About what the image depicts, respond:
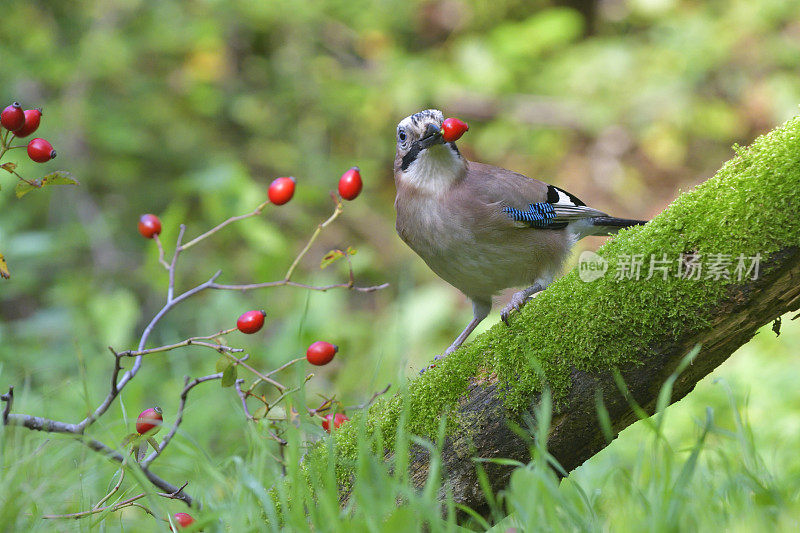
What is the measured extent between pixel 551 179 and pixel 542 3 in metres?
1.92

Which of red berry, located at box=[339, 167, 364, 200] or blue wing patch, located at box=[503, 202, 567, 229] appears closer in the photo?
red berry, located at box=[339, 167, 364, 200]

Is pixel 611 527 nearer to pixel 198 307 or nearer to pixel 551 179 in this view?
pixel 198 307

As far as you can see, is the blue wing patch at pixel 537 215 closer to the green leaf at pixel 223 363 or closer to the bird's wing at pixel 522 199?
the bird's wing at pixel 522 199

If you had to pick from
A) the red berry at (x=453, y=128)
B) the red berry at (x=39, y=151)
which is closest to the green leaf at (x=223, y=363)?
the red berry at (x=39, y=151)

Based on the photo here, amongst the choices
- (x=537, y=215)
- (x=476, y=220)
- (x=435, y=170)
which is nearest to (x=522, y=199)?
(x=537, y=215)

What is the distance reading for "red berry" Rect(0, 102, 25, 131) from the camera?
2.04 metres

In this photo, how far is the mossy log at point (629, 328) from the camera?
208 cm

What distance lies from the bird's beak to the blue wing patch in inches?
15.9

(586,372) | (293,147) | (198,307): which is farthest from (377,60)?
(586,372)

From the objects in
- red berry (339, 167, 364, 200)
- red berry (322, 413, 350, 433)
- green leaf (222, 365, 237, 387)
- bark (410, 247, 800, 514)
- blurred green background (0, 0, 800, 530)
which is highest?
blurred green background (0, 0, 800, 530)

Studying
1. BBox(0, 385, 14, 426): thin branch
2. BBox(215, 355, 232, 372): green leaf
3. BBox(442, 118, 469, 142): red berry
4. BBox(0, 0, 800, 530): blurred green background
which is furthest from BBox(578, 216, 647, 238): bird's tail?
BBox(0, 385, 14, 426): thin branch

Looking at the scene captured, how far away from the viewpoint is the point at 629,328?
7.13ft

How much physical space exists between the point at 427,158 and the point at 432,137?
6.7 inches

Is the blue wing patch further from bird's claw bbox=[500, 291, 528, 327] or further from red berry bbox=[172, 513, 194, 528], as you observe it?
red berry bbox=[172, 513, 194, 528]
